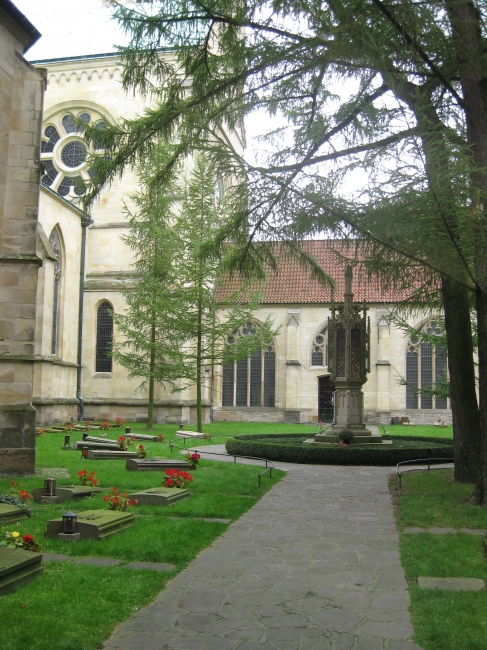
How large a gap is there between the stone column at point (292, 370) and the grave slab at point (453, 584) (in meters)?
26.4

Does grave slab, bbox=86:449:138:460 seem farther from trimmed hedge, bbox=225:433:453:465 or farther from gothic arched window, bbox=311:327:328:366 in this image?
gothic arched window, bbox=311:327:328:366

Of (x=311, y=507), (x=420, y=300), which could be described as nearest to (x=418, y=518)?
(x=311, y=507)

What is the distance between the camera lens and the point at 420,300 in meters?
11.7

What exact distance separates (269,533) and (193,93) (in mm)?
6310

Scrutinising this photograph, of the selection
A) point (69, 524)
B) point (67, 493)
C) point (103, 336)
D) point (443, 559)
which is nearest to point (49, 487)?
point (67, 493)

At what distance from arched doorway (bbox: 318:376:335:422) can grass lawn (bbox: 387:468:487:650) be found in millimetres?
20558

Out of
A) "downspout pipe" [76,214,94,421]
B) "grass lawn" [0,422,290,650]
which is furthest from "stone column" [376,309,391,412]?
"grass lawn" [0,422,290,650]

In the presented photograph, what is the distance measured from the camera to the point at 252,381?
3350 centimetres

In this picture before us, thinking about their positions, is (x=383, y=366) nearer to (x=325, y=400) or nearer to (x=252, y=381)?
(x=325, y=400)

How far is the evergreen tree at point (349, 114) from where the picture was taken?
7.59 m

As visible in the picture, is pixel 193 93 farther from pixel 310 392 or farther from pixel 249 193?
pixel 310 392

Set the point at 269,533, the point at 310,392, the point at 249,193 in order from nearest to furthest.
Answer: the point at 269,533 → the point at 249,193 → the point at 310,392

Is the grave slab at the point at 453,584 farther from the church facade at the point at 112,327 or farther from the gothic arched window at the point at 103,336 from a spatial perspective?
the gothic arched window at the point at 103,336

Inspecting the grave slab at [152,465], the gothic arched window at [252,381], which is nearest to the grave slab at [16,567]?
the grave slab at [152,465]
